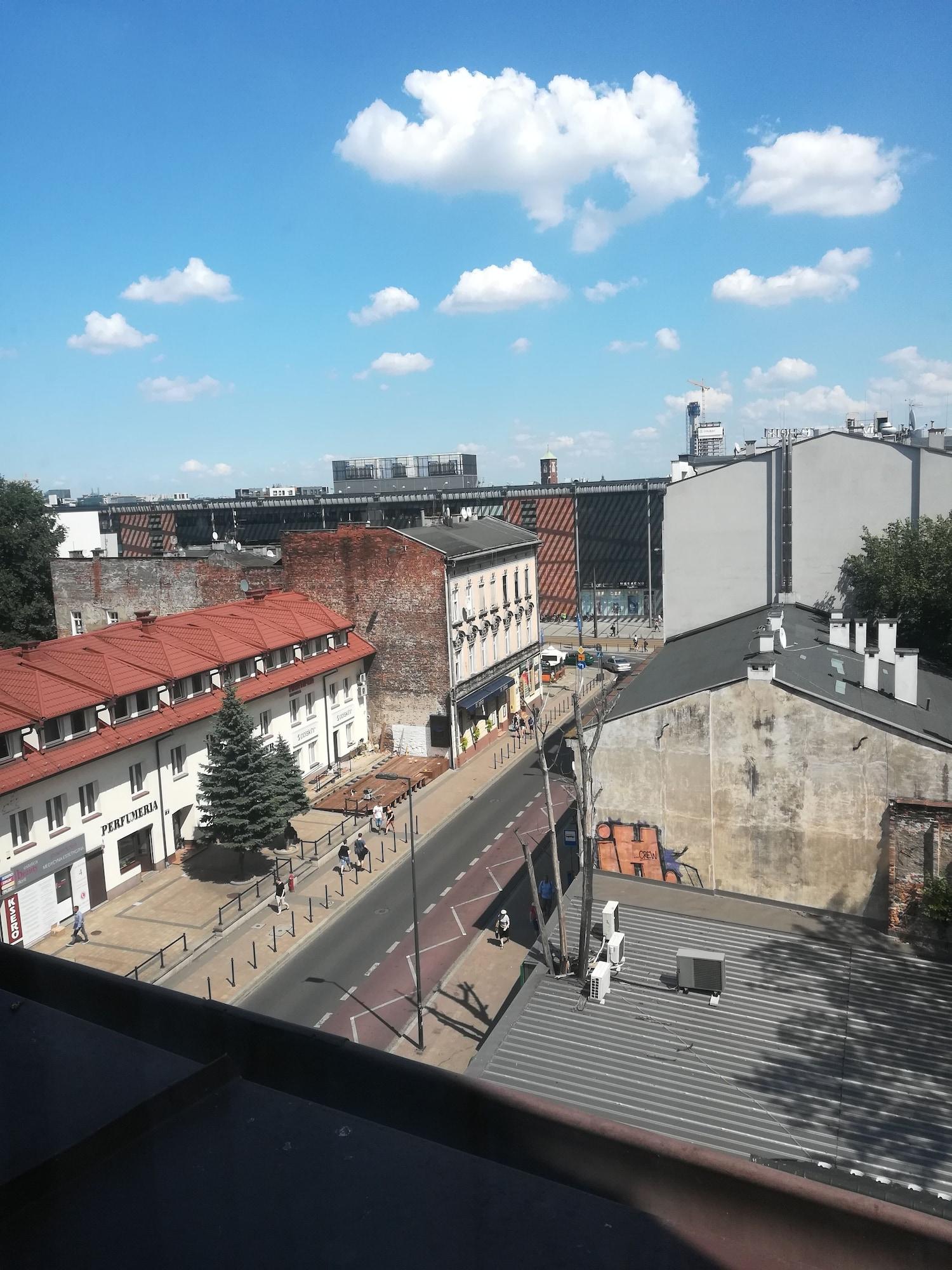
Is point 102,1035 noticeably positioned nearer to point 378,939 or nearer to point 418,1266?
point 418,1266

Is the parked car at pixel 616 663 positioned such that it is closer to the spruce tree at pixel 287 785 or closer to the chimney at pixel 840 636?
Result: the chimney at pixel 840 636

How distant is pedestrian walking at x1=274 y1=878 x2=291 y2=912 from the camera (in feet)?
78.9

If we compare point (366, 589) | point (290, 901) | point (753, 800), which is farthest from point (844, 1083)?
point (366, 589)

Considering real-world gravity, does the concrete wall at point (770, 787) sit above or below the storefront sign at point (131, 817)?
above

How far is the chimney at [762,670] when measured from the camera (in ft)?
57.5

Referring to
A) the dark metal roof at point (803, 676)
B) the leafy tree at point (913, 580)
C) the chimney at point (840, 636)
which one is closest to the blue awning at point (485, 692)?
the dark metal roof at point (803, 676)

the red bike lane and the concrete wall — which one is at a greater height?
the concrete wall

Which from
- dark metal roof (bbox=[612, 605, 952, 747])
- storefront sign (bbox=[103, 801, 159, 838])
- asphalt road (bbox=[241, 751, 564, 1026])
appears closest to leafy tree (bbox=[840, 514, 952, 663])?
dark metal roof (bbox=[612, 605, 952, 747])

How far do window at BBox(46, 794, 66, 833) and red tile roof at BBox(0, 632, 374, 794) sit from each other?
829 mm

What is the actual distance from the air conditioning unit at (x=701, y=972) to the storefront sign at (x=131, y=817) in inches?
640

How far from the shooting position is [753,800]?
18156 millimetres

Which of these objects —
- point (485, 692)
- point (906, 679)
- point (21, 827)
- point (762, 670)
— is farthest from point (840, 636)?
point (21, 827)

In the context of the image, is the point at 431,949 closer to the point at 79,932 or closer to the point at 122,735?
the point at 79,932

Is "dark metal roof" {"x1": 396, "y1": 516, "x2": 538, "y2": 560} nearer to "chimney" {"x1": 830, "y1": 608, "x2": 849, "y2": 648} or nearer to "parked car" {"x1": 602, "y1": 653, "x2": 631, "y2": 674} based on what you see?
"parked car" {"x1": 602, "y1": 653, "x2": 631, "y2": 674}
